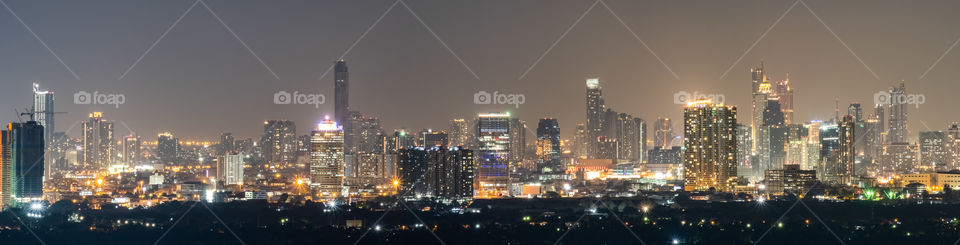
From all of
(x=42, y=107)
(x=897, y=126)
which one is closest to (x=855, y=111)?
(x=897, y=126)

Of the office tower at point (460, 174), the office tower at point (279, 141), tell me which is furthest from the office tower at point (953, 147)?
the office tower at point (279, 141)

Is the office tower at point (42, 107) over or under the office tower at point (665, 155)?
over

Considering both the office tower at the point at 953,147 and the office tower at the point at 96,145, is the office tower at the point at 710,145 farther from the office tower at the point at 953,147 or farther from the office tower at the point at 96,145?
the office tower at the point at 96,145

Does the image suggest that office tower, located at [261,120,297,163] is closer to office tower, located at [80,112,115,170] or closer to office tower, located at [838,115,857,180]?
office tower, located at [80,112,115,170]

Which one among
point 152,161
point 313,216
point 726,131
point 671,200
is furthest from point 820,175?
point 152,161

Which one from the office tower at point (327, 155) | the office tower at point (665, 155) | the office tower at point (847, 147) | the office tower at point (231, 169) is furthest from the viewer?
the office tower at point (665, 155)

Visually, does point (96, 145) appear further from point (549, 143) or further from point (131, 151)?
point (549, 143)
